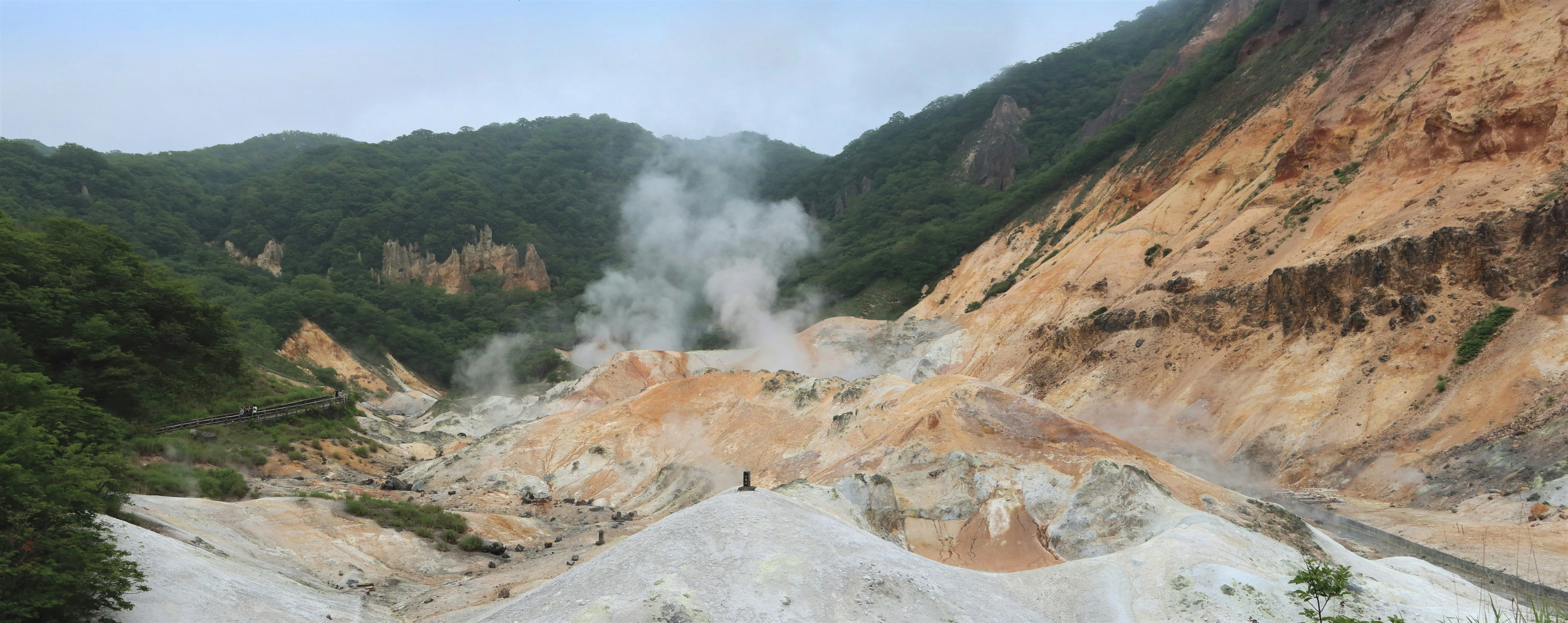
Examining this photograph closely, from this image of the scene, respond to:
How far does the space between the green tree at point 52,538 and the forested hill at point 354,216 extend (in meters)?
40.2

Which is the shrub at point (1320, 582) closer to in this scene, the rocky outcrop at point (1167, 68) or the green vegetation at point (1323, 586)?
the green vegetation at point (1323, 586)

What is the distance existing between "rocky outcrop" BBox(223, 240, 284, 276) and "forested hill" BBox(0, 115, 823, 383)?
0.45 meters

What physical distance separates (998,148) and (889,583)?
77105 millimetres

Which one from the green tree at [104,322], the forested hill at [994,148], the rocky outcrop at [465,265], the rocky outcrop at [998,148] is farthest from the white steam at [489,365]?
the rocky outcrop at [998,148]

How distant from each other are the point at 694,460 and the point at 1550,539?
1936cm

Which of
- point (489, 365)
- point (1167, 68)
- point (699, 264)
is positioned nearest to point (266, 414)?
point (489, 365)

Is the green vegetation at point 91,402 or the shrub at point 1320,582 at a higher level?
the green vegetation at point 91,402

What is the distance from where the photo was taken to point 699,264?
90500 mm

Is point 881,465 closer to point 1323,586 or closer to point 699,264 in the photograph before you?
point 1323,586

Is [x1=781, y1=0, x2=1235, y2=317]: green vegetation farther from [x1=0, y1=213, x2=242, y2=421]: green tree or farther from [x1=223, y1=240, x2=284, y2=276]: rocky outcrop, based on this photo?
[x1=223, y1=240, x2=284, y2=276]: rocky outcrop

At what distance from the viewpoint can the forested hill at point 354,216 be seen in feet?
197

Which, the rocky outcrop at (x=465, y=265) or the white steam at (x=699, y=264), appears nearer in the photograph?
the white steam at (x=699, y=264)

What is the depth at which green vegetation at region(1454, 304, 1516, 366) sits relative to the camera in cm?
1995

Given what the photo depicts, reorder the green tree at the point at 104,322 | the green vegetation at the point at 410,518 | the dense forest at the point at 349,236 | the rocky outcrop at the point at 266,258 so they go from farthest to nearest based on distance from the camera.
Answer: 1. the rocky outcrop at the point at 266,258
2. the green tree at the point at 104,322
3. the green vegetation at the point at 410,518
4. the dense forest at the point at 349,236
